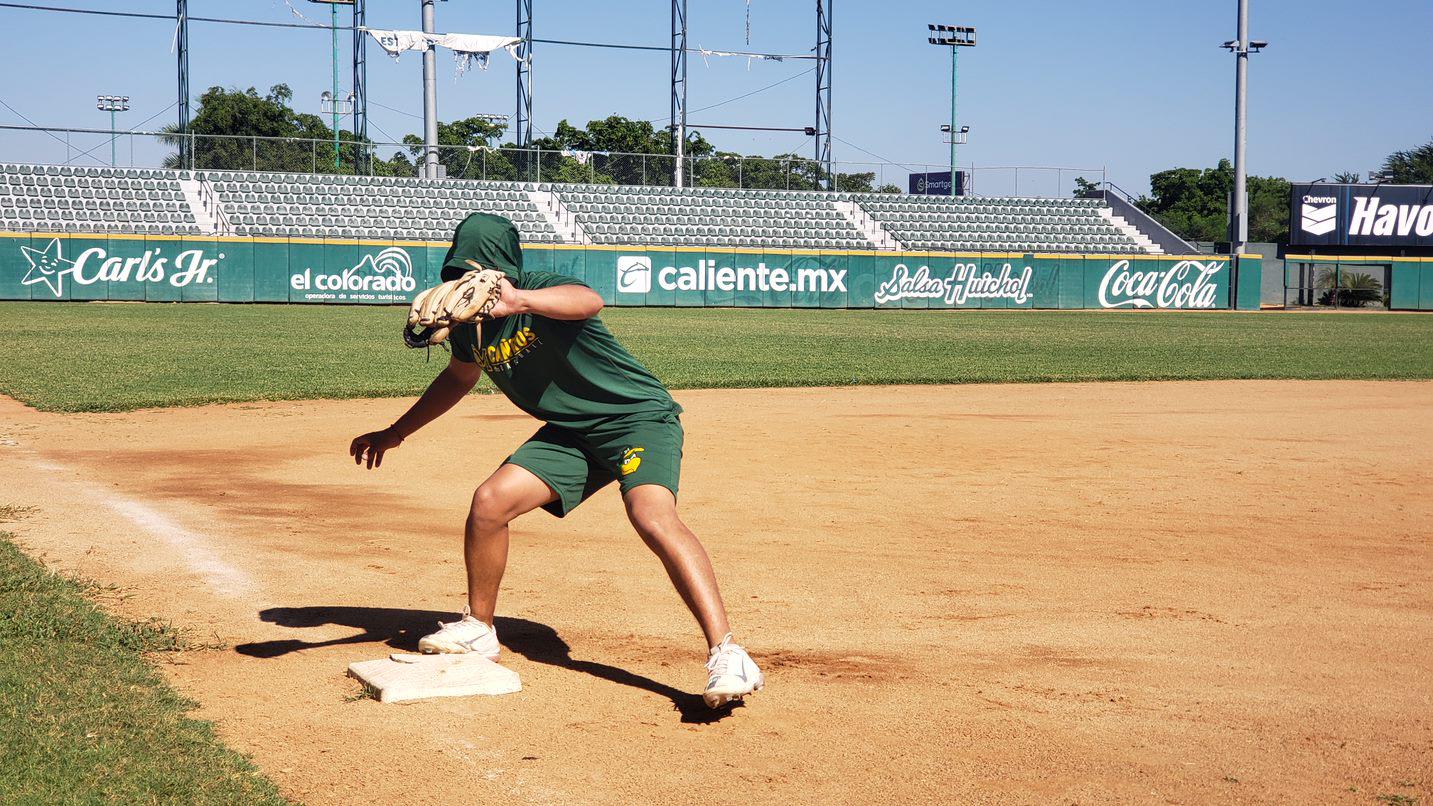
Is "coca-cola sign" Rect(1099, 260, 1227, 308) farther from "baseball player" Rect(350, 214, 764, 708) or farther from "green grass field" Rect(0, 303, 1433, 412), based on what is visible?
"baseball player" Rect(350, 214, 764, 708)

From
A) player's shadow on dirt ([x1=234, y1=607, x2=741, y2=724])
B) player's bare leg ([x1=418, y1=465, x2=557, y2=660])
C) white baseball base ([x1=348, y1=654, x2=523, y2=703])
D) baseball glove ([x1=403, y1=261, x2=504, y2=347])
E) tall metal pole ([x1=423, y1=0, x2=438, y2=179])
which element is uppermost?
tall metal pole ([x1=423, y1=0, x2=438, y2=179])

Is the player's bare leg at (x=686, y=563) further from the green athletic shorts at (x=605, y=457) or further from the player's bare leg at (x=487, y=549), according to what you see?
the player's bare leg at (x=487, y=549)

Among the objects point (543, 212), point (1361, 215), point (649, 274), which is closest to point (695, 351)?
point (649, 274)

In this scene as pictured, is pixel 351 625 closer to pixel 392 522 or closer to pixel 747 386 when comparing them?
pixel 392 522

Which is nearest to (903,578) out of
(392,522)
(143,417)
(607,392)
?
(607,392)

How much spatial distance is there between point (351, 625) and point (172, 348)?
15.2m

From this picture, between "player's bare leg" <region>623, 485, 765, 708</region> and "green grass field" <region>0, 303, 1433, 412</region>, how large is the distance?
952 centimetres

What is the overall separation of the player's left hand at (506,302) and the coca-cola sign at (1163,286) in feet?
132

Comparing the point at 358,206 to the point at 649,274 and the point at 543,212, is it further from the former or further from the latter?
the point at 649,274

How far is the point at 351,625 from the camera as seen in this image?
4.95 meters

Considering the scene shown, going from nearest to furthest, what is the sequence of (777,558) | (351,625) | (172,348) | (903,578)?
1. (351,625)
2. (903,578)
3. (777,558)
4. (172,348)

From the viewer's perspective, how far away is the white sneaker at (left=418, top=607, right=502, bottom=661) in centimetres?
438

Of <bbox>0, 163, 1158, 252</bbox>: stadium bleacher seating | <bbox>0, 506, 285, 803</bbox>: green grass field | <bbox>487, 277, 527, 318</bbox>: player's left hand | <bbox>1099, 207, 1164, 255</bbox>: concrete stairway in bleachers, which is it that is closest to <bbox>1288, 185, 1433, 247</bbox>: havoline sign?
<bbox>1099, 207, 1164, 255</bbox>: concrete stairway in bleachers

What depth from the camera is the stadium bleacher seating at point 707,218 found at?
40.3 meters
